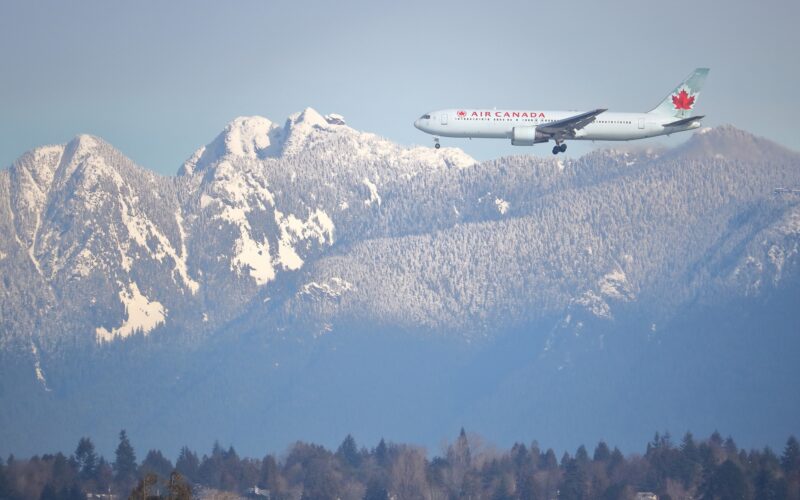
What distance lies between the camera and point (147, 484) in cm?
11875

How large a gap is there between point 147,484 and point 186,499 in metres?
3.62

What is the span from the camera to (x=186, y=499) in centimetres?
12081
